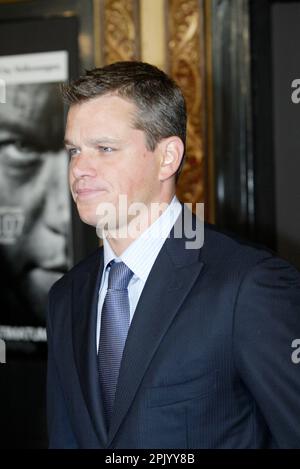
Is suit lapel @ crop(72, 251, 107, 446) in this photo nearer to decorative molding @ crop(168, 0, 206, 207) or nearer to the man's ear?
the man's ear

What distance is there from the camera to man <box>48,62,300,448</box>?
4.55 ft

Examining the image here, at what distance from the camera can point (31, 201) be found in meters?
3.28

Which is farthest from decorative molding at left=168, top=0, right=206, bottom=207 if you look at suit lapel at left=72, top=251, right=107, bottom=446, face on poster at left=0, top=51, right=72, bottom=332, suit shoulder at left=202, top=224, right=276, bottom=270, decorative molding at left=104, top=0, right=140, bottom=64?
suit shoulder at left=202, top=224, right=276, bottom=270

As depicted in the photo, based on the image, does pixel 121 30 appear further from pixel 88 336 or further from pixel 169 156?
pixel 88 336

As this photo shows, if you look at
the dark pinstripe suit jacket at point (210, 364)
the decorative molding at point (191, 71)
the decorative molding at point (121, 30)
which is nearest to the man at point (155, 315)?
the dark pinstripe suit jacket at point (210, 364)

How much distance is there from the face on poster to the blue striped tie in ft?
5.54

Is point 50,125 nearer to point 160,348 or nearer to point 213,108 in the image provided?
point 213,108

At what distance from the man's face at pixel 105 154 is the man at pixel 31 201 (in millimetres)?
1698

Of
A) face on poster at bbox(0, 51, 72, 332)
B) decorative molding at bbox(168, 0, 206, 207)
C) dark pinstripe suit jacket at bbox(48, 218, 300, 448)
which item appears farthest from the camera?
face on poster at bbox(0, 51, 72, 332)

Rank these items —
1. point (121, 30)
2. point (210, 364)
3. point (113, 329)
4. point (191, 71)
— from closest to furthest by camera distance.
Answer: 1. point (210, 364)
2. point (113, 329)
3. point (191, 71)
4. point (121, 30)

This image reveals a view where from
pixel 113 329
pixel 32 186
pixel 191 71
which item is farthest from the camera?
pixel 32 186

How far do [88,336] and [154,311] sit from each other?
0.60 feet

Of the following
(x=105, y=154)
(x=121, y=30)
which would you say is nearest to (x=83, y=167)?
(x=105, y=154)

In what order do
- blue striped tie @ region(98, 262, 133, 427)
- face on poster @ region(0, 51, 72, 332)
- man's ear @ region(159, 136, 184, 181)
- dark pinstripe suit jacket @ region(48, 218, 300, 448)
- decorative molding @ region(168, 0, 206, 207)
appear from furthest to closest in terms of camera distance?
1. face on poster @ region(0, 51, 72, 332)
2. decorative molding @ region(168, 0, 206, 207)
3. man's ear @ region(159, 136, 184, 181)
4. blue striped tie @ region(98, 262, 133, 427)
5. dark pinstripe suit jacket @ region(48, 218, 300, 448)
